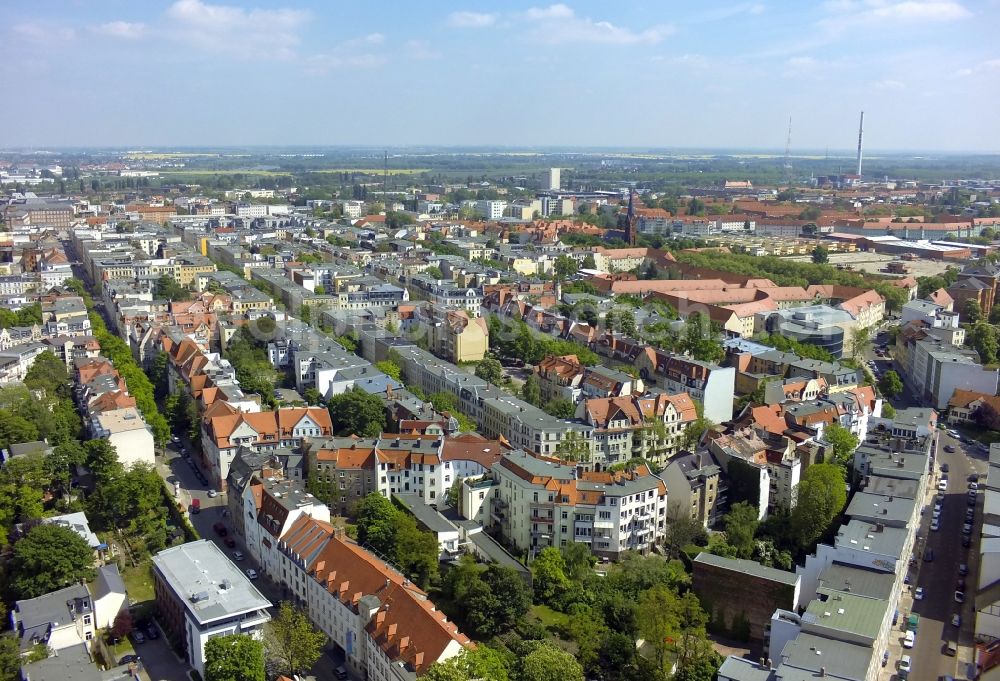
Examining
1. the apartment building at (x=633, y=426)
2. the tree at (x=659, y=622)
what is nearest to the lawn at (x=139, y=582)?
the tree at (x=659, y=622)

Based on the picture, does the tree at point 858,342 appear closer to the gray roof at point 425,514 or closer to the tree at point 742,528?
the tree at point 742,528

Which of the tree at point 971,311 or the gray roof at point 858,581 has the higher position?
the tree at point 971,311

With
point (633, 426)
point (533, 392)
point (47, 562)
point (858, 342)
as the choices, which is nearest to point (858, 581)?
point (633, 426)

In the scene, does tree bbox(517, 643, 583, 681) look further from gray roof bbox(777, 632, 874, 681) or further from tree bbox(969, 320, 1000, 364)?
tree bbox(969, 320, 1000, 364)

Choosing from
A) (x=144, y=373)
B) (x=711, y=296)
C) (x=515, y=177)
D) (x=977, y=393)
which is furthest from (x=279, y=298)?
(x=515, y=177)

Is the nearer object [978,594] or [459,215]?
[978,594]

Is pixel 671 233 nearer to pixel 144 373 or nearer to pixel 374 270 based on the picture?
pixel 374 270
